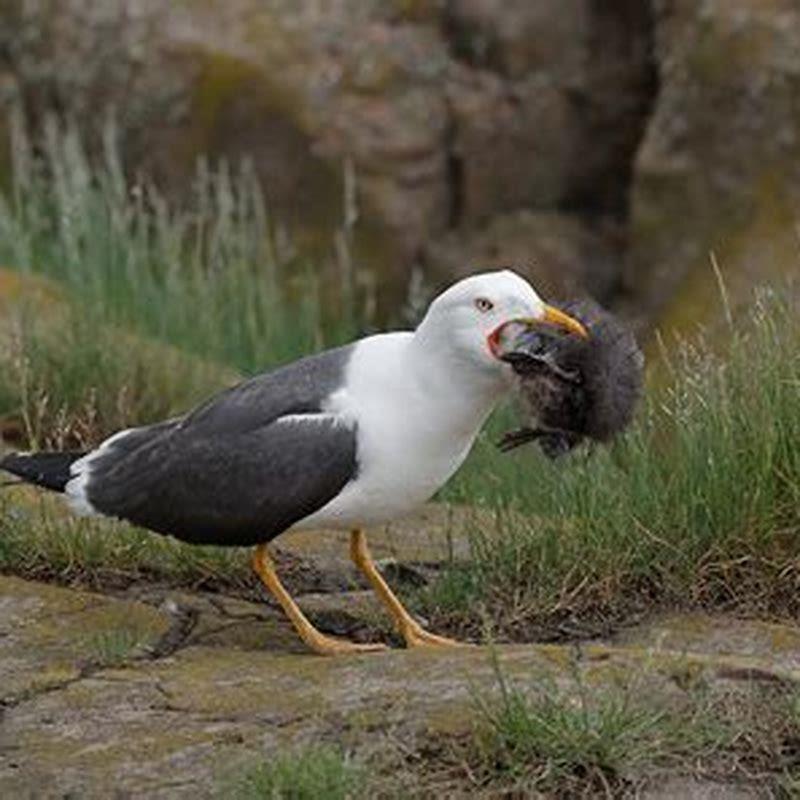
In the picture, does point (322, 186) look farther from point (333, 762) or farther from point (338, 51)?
point (333, 762)

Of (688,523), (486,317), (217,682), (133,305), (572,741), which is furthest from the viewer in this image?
(133,305)

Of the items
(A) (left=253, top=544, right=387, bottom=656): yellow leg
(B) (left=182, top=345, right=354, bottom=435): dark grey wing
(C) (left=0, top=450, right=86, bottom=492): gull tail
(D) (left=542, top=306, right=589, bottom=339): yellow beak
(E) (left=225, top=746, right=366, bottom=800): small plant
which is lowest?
(A) (left=253, top=544, right=387, bottom=656): yellow leg

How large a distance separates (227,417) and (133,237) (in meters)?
3.52

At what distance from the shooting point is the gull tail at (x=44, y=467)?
516 cm

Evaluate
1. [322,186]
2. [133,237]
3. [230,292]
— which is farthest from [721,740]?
[322,186]

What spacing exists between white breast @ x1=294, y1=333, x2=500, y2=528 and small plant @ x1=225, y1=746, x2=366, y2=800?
0.88 metres

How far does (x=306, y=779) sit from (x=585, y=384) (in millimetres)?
1371

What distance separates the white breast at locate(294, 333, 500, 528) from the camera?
4.64m

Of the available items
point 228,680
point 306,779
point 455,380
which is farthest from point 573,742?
point 455,380

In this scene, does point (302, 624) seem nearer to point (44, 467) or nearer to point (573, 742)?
point (44, 467)

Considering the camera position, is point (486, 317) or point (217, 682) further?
point (486, 317)

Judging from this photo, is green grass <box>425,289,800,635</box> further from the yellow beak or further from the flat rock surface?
the yellow beak

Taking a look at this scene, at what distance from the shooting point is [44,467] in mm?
5207

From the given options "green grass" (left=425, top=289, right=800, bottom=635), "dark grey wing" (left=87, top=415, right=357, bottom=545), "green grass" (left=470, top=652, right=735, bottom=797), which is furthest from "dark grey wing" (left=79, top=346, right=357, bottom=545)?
"green grass" (left=470, top=652, right=735, bottom=797)
